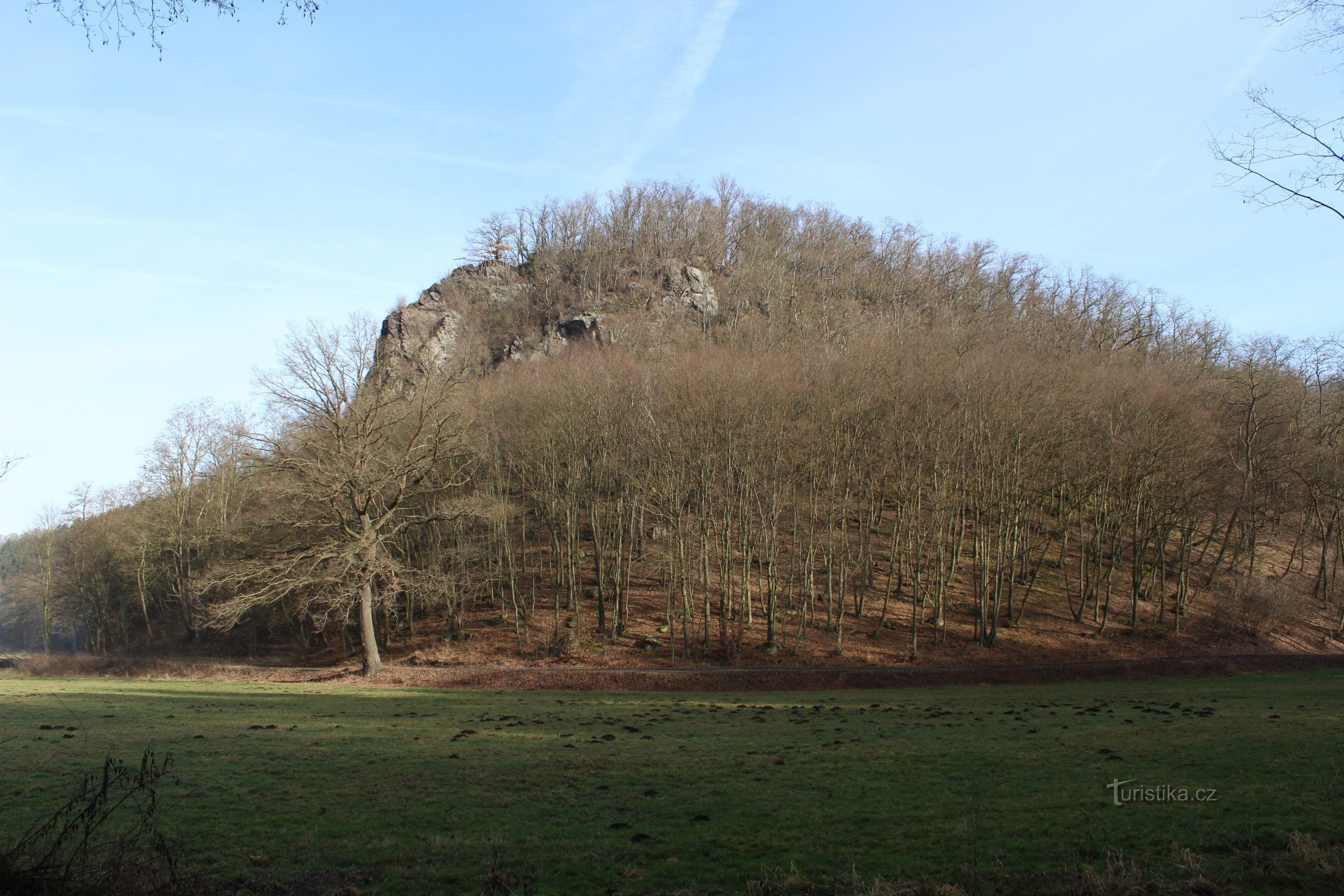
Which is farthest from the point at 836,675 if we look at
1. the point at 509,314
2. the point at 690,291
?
the point at 509,314

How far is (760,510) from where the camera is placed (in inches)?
1443

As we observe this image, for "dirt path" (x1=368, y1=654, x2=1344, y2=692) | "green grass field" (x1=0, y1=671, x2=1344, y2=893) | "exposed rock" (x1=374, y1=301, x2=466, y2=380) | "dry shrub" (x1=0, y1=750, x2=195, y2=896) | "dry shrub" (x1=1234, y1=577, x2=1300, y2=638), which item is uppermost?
"exposed rock" (x1=374, y1=301, x2=466, y2=380)

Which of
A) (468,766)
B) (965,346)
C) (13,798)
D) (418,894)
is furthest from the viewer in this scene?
(965,346)

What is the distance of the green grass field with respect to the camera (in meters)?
7.99

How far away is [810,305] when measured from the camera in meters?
86.4

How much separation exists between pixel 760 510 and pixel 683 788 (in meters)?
25.7

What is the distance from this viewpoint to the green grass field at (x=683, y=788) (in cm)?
799

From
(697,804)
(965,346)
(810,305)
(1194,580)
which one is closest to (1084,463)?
(965,346)

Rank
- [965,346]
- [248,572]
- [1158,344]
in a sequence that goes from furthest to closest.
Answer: [1158,344] < [965,346] < [248,572]

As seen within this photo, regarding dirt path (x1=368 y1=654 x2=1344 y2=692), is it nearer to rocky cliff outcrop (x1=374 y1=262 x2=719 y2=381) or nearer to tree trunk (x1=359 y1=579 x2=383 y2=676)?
tree trunk (x1=359 y1=579 x2=383 y2=676)

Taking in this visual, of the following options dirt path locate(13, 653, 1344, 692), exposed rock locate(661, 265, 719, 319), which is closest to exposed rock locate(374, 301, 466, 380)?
exposed rock locate(661, 265, 719, 319)

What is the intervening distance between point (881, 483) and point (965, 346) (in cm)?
1122

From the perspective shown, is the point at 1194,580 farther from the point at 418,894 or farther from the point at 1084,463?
the point at 418,894

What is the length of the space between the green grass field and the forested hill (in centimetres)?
1495
